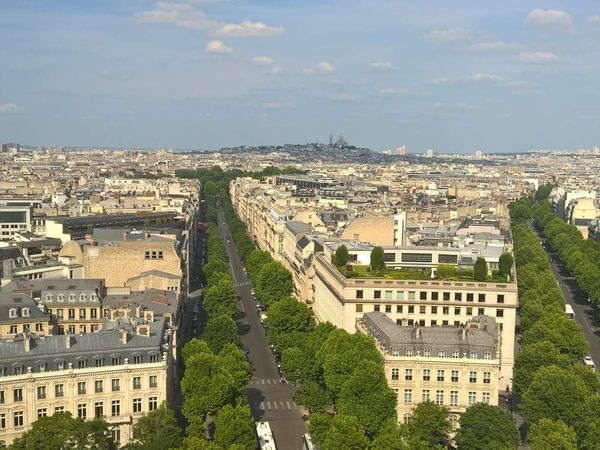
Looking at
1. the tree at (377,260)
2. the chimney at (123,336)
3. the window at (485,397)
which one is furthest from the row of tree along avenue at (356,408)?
the tree at (377,260)

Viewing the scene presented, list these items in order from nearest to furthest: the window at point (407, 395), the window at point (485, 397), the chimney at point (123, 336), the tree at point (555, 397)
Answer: the chimney at point (123, 336) → the tree at point (555, 397) → the window at point (485, 397) → the window at point (407, 395)

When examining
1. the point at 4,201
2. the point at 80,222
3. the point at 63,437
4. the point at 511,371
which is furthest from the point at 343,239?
the point at 4,201

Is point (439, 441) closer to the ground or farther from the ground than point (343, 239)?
closer to the ground

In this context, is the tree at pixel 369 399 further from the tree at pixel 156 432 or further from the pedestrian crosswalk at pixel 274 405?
the tree at pixel 156 432

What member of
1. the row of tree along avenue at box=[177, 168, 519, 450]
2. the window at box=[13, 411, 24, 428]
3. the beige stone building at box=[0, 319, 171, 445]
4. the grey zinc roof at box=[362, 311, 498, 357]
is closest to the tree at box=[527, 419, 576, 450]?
the row of tree along avenue at box=[177, 168, 519, 450]

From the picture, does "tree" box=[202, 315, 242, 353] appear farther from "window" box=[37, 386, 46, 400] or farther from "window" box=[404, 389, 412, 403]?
"window" box=[37, 386, 46, 400]

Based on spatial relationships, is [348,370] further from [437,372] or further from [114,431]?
[114,431]
